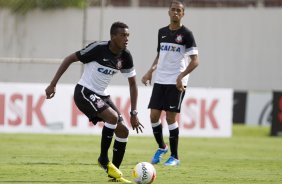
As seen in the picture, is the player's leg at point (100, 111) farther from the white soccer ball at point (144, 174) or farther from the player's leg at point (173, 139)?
the player's leg at point (173, 139)

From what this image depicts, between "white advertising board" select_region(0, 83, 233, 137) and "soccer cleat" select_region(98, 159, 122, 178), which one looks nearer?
"soccer cleat" select_region(98, 159, 122, 178)

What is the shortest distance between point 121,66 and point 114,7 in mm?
18934

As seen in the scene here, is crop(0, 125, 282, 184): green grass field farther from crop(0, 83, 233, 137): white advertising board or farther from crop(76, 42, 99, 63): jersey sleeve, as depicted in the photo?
crop(76, 42, 99, 63): jersey sleeve

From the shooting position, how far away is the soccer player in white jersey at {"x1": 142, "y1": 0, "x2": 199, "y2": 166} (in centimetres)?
1415

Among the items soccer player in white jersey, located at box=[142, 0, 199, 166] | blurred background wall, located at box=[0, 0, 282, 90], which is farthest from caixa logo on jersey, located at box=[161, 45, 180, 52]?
blurred background wall, located at box=[0, 0, 282, 90]

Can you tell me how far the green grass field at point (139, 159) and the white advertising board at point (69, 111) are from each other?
0.40m

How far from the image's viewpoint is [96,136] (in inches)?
890

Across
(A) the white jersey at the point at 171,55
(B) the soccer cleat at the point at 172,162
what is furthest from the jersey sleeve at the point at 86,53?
(B) the soccer cleat at the point at 172,162

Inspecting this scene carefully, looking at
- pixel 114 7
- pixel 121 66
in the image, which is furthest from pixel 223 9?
pixel 121 66

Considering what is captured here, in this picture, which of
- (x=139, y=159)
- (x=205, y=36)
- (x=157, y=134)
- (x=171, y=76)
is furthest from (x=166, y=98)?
(x=205, y=36)

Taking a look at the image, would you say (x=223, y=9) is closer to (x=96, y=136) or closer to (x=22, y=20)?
(x=22, y=20)

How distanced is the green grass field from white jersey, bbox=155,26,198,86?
1.50 m

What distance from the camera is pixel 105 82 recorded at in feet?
39.1

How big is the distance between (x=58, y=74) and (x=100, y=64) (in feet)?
1.99
